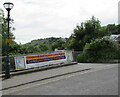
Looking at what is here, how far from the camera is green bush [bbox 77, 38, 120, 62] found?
60.1ft

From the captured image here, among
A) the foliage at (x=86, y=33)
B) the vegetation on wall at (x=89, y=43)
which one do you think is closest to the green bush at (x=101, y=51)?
the vegetation on wall at (x=89, y=43)

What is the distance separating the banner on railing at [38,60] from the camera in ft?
38.5

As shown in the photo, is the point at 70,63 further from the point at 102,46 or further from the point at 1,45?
the point at 1,45

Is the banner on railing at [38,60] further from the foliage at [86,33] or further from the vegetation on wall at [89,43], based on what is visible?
the foliage at [86,33]

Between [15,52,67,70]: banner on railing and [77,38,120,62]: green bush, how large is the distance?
18.8 feet

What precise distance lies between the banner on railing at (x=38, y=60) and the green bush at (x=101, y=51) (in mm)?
5736

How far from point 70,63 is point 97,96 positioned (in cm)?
895

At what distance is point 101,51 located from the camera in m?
18.9

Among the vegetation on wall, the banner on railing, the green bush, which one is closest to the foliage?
the vegetation on wall

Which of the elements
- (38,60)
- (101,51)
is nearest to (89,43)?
(101,51)

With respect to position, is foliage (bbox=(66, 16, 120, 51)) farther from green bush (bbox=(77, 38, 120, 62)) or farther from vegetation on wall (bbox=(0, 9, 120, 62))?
green bush (bbox=(77, 38, 120, 62))

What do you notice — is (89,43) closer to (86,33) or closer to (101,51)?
(101,51)

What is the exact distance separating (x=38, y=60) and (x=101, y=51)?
9.26 meters

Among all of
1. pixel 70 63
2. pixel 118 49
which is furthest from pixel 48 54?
pixel 118 49
